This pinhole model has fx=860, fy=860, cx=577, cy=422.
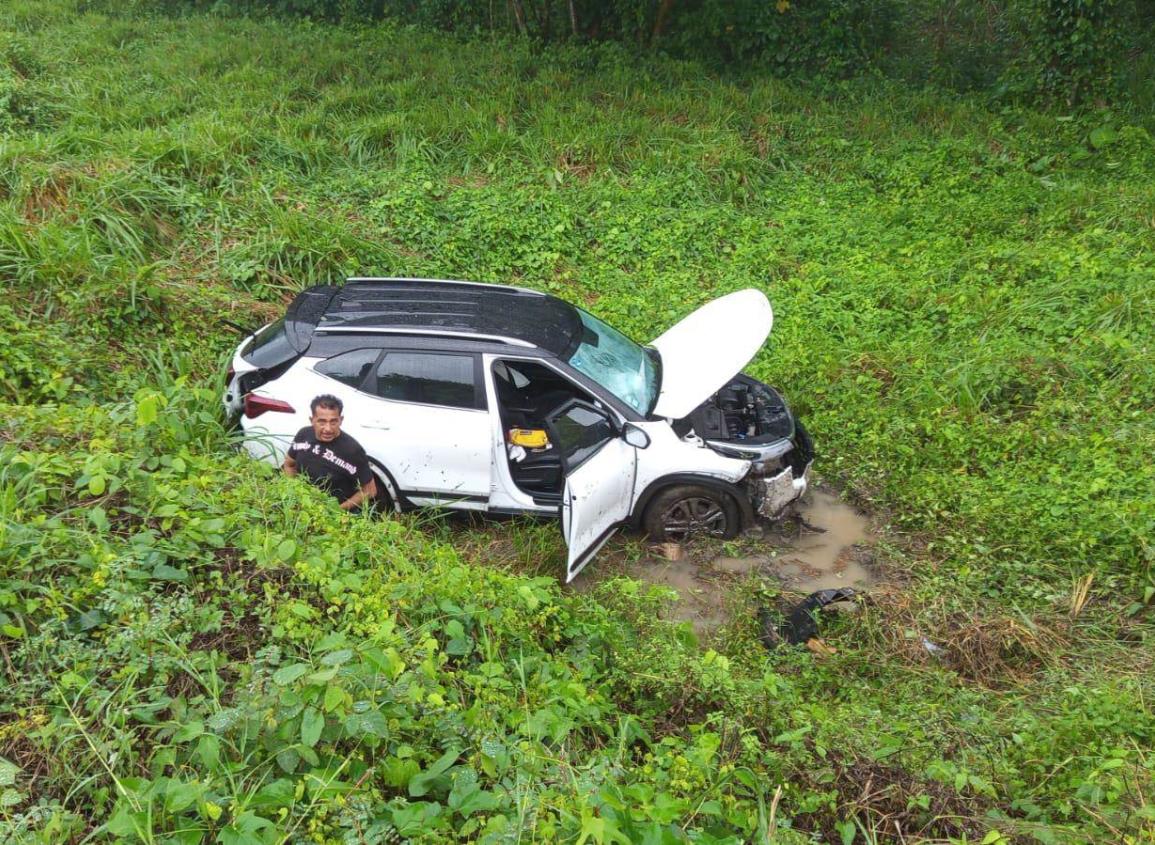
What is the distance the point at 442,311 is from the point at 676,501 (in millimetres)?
2077

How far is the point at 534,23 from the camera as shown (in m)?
14.6

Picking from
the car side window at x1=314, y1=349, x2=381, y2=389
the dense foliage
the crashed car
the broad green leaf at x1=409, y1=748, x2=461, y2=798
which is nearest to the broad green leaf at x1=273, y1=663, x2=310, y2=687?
the broad green leaf at x1=409, y1=748, x2=461, y2=798

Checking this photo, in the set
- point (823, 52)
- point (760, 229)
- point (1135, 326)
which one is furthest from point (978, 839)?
point (823, 52)

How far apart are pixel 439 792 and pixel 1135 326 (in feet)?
23.6

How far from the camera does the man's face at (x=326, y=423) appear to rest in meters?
5.22

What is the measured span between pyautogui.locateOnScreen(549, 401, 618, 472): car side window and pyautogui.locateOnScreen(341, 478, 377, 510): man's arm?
3.88 feet

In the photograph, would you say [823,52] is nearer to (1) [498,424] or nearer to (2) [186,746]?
(1) [498,424]

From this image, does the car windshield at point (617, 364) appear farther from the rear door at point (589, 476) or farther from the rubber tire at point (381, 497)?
the rubber tire at point (381, 497)

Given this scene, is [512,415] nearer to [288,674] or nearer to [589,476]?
[589,476]

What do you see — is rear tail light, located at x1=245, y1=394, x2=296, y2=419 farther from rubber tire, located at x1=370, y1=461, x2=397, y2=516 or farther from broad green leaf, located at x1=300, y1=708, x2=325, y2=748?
broad green leaf, located at x1=300, y1=708, x2=325, y2=748

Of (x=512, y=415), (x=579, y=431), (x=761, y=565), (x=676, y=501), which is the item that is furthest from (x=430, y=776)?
(x=761, y=565)

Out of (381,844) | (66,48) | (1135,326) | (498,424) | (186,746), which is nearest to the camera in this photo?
(381,844)

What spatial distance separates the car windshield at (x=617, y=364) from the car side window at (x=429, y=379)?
700 mm

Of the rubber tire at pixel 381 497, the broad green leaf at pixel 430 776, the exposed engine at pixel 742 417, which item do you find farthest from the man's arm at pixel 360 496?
the broad green leaf at pixel 430 776
